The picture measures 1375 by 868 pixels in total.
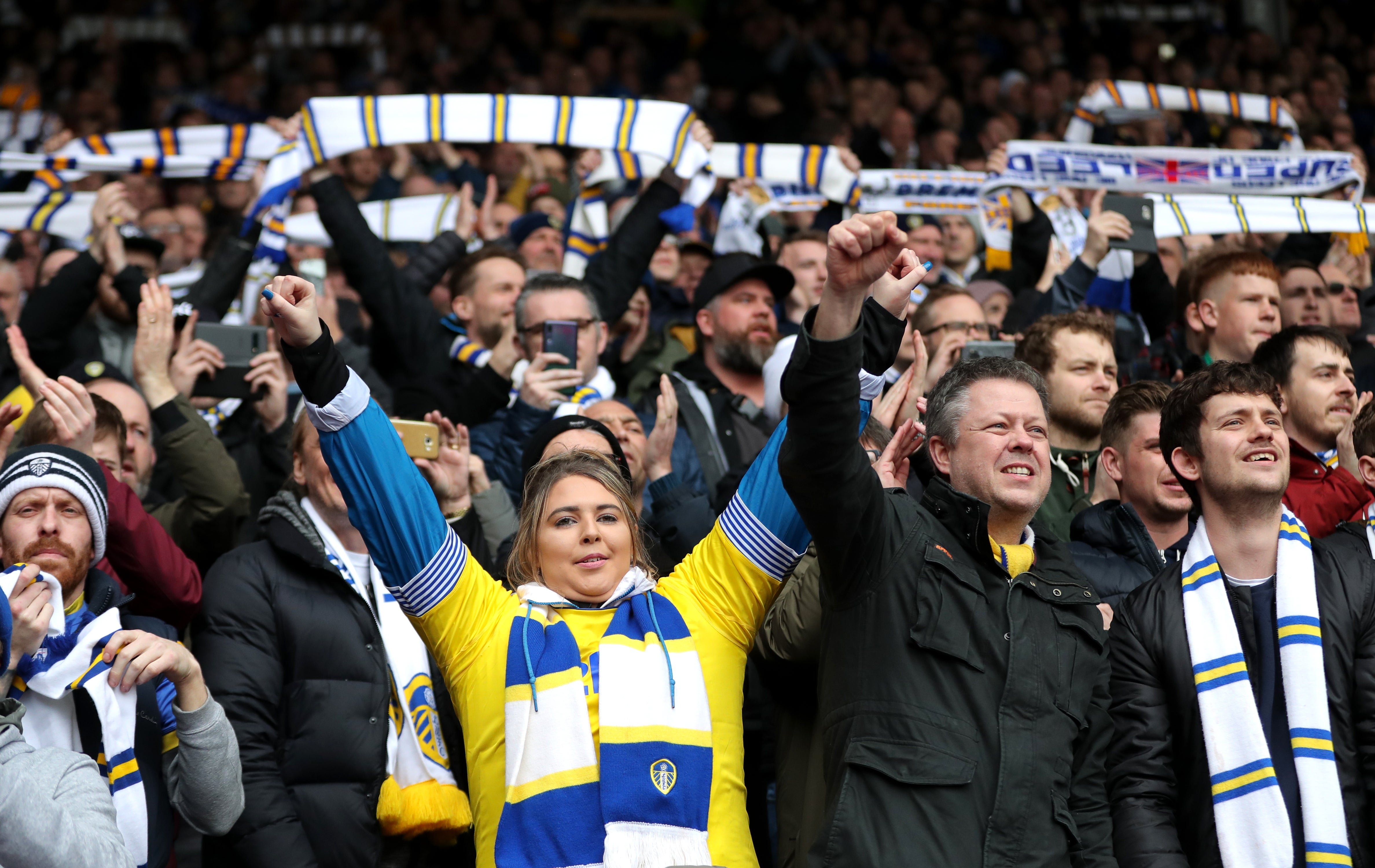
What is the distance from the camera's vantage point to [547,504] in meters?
3.61

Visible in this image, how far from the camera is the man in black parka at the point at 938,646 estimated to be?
2896 millimetres

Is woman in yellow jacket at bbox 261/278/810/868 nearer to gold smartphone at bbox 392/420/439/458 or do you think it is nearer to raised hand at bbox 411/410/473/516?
gold smartphone at bbox 392/420/439/458

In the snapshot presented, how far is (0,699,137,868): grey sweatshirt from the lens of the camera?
8.99 feet

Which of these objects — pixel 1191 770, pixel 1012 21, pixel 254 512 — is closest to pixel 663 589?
pixel 1191 770

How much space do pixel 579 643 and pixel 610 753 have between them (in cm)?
28

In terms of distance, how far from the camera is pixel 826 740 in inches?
127

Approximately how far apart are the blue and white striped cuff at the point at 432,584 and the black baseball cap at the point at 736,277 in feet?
9.94

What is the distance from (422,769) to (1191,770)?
1932 mm

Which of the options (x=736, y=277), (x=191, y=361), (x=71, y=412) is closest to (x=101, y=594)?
(x=71, y=412)

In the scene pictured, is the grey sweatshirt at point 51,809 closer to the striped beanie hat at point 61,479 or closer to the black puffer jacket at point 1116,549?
the striped beanie hat at point 61,479

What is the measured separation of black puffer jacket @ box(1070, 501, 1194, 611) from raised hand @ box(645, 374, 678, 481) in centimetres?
128

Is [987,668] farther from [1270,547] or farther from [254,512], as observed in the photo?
[254,512]

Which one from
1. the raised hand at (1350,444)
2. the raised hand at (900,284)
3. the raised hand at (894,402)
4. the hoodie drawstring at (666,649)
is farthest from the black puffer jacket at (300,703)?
the raised hand at (1350,444)

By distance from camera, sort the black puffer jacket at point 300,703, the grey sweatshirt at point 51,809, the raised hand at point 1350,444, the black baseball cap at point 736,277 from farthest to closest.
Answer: the black baseball cap at point 736,277
the raised hand at point 1350,444
the black puffer jacket at point 300,703
the grey sweatshirt at point 51,809
